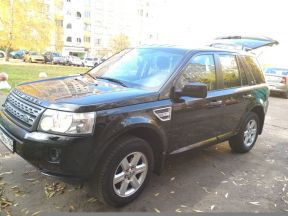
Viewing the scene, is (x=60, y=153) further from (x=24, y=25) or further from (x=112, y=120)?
(x=24, y=25)

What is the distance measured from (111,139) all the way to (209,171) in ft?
7.17

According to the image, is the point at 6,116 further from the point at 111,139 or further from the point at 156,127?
the point at 156,127

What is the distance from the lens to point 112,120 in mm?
3275

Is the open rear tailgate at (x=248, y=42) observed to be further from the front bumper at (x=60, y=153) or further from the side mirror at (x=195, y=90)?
the front bumper at (x=60, y=153)

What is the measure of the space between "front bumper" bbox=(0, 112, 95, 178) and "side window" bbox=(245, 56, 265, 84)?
3585 millimetres

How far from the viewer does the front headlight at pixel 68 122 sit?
311 centimetres

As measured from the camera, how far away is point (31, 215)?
338 cm

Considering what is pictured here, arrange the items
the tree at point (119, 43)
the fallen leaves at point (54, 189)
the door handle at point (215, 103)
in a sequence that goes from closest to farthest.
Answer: the fallen leaves at point (54, 189), the door handle at point (215, 103), the tree at point (119, 43)

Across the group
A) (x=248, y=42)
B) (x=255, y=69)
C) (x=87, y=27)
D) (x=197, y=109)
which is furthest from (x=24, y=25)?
(x=87, y=27)

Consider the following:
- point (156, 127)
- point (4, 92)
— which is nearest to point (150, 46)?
point (156, 127)

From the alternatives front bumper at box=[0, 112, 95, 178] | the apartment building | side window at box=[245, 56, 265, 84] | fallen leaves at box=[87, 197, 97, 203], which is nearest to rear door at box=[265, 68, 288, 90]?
side window at box=[245, 56, 265, 84]

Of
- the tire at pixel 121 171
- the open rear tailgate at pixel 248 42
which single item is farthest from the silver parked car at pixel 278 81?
the tire at pixel 121 171

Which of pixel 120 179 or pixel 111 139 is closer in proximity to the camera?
pixel 111 139

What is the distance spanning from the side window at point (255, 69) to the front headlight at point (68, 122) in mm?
3503
